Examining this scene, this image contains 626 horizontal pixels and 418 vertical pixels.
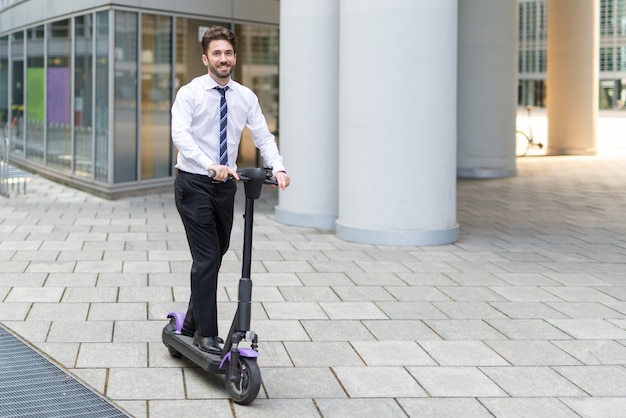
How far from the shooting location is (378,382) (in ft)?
17.7

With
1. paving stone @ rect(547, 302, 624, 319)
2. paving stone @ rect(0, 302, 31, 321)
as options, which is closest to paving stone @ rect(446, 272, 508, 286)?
paving stone @ rect(547, 302, 624, 319)

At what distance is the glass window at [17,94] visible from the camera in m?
20.3

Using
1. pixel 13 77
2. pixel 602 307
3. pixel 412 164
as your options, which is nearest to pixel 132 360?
pixel 602 307

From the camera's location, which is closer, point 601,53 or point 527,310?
point 527,310

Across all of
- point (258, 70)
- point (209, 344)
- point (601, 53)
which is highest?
point (601, 53)

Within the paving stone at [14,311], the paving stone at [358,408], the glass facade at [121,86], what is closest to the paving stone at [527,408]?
→ the paving stone at [358,408]

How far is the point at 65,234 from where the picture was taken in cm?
1102

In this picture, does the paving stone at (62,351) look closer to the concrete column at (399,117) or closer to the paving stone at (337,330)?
the paving stone at (337,330)

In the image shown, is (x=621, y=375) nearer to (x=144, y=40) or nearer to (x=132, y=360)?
(x=132, y=360)

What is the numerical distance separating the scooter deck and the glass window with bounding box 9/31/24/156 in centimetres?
1541

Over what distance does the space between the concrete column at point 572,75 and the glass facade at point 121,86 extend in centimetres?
930

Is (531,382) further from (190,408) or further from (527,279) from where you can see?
(527,279)

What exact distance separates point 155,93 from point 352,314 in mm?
9279

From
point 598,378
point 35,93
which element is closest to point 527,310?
point 598,378
